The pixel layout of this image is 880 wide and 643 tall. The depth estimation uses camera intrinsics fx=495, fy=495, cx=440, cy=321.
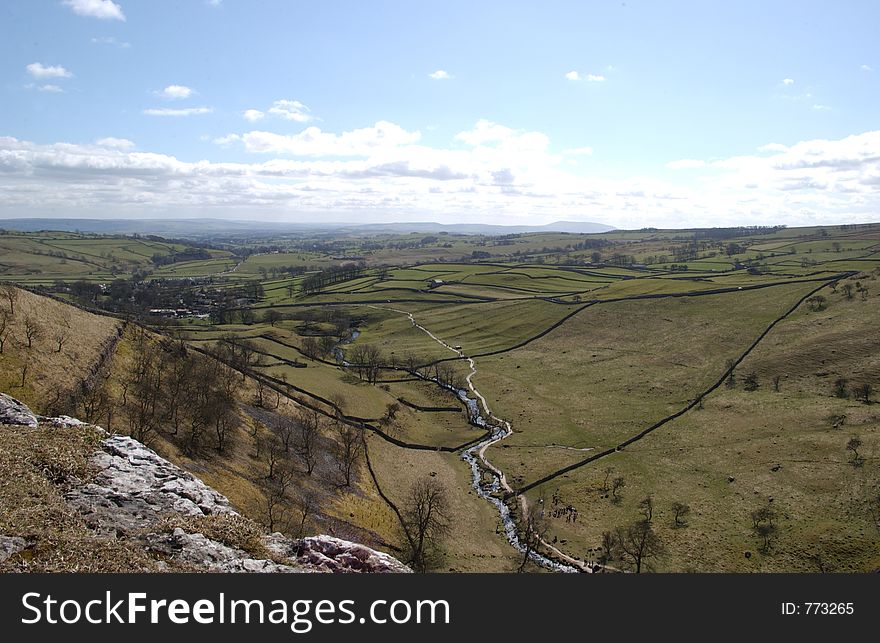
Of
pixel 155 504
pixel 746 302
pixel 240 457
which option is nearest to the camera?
pixel 155 504

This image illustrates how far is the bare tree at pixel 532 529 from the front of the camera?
49.9 meters

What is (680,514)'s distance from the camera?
54.4 m

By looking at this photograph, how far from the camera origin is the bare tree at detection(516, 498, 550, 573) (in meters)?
49.9

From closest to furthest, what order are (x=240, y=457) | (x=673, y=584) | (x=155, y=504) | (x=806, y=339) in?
(x=673, y=584), (x=155, y=504), (x=240, y=457), (x=806, y=339)

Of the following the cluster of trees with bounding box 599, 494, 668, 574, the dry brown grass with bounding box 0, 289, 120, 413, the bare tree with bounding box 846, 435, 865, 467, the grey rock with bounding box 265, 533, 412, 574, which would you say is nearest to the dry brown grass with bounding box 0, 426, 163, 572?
the grey rock with bounding box 265, 533, 412, 574

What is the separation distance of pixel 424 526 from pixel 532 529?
42.0 feet

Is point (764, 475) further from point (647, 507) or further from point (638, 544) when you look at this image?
point (638, 544)

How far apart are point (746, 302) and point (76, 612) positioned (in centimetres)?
15317

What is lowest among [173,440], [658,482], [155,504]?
[658,482]

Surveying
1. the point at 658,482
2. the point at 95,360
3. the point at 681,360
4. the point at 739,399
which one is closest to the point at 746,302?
the point at 681,360

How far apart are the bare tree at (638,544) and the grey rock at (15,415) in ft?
154

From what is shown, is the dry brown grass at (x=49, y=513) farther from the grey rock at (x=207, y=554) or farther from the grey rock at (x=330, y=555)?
the grey rock at (x=330, y=555)

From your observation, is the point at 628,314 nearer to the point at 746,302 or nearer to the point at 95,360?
the point at 746,302

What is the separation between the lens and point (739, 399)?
87.1 meters
